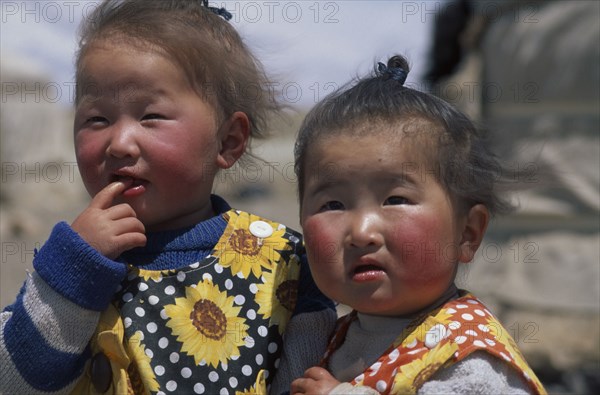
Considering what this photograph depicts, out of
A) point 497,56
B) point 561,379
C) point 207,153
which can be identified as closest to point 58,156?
point 497,56

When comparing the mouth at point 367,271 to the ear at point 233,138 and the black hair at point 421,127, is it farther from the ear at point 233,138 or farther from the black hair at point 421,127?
the ear at point 233,138

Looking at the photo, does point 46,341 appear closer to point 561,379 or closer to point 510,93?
point 561,379

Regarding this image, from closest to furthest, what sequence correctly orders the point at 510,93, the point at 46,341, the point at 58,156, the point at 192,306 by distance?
the point at 46,341, the point at 192,306, the point at 510,93, the point at 58,156

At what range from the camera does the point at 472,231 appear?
1.54 meters

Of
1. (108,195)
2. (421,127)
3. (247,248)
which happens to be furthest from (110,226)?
(421,127)

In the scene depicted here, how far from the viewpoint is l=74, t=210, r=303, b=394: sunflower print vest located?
1540 mm

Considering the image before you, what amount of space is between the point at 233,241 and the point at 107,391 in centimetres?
35

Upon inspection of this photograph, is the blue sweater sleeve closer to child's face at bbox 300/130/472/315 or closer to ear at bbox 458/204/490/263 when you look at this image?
child's face at bbox 300/130/472/315

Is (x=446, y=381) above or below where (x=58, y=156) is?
above

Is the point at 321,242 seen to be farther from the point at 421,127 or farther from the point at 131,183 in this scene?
the point at 131,183

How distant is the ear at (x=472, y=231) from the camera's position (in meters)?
1.53

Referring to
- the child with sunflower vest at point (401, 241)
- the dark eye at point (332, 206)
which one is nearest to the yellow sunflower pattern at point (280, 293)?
the child with sunflower vest at point (401, 241)

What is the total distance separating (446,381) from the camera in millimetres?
1357

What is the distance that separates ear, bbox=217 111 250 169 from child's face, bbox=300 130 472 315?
11.8 inches
